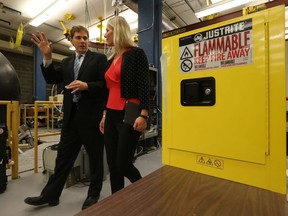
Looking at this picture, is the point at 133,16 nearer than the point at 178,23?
Yes

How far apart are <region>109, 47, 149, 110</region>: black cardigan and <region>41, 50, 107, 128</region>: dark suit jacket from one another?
41 cm

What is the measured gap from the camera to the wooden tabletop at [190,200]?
0.48 metres

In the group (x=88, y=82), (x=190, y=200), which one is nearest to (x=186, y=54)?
(x=190, y=200)

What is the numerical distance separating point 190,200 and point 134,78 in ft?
2.51

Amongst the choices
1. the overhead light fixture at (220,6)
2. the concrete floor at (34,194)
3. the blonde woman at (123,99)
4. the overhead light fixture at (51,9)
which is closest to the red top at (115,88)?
→ the blonde woman at (123,99)

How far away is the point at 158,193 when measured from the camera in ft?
1.87

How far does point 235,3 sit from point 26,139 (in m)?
4.83

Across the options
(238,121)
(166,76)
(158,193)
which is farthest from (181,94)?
(158,193)

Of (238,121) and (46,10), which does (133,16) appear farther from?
(238,121)

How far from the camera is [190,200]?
0.53m

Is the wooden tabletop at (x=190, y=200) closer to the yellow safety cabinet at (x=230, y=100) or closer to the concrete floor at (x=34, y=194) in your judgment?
the yellow safety cabinet at (x=230, y=100)

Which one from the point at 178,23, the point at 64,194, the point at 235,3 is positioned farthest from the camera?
the point at 178,23

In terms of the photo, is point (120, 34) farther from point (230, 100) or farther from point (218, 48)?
point (230, 100)

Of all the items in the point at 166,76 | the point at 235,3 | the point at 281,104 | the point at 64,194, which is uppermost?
the point at 235,3
